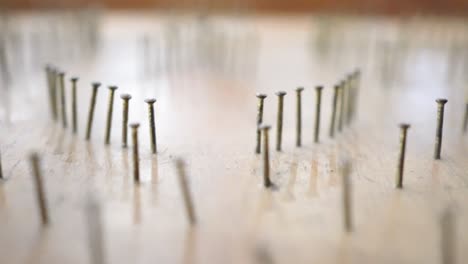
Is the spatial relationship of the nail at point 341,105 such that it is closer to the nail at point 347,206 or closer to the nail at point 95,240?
the nail at point 347,206

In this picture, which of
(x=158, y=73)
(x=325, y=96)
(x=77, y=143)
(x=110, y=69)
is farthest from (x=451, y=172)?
(x=110, y=69)

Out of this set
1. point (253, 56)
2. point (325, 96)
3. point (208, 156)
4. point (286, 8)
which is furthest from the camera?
point (286, 8)

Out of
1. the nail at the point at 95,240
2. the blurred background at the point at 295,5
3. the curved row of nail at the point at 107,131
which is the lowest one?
the nail at the point at 95,240

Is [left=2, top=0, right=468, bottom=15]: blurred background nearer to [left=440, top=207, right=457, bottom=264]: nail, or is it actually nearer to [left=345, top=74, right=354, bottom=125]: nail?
[left=345, top=74, right=354, bottom=125]: nail

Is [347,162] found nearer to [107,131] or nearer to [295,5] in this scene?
[107,131]

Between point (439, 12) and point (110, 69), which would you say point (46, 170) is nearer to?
point (110, 69)

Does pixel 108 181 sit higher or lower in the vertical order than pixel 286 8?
lower

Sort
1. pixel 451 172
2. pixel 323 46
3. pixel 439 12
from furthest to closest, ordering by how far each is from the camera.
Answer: pixel 439 12
pixel 323 46
pixel 451 172

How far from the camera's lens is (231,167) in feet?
8.21

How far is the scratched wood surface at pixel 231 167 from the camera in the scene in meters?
1.84

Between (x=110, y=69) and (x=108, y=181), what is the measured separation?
2384mm

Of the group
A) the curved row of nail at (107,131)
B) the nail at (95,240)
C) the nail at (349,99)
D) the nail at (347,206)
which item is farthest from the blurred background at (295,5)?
the nail at (95,240)

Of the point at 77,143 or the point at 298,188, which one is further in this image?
the point at 77,143

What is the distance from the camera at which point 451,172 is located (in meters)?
2.46
